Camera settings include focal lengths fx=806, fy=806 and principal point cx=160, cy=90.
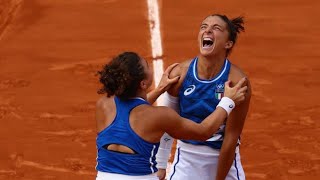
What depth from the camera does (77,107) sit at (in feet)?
32.5

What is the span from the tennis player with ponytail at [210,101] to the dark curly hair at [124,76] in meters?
0.85

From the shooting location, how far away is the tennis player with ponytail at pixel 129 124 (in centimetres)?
495

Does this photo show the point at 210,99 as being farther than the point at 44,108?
No

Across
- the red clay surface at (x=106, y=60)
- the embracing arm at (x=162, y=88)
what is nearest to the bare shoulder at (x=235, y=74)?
the embracing arm at (x=162, y=88)

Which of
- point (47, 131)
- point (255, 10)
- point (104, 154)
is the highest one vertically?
point (104, 154)

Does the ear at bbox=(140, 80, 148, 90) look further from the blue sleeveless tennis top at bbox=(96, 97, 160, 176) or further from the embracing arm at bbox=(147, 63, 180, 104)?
the embracing arm at bbox=(147, 63, 180, 104)

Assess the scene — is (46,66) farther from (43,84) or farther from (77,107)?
(77,107)

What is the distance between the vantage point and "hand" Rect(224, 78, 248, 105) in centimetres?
541

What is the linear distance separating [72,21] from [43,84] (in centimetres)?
180

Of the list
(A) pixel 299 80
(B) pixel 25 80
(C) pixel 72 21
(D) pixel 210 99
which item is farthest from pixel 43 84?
(D) pixel 210 99

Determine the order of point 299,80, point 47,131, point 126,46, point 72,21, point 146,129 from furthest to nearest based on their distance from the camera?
point 72,21
point 126,46
point 299,80
point 47,131
point 146,129

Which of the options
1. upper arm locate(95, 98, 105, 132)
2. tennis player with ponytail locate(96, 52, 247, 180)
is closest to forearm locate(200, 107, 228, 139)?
tennis player with ponytail locate(96, 52, 247, 180)

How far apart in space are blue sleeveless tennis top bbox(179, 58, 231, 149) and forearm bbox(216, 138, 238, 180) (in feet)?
0.35

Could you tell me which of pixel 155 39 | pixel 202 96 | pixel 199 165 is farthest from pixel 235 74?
pixel 155 39
